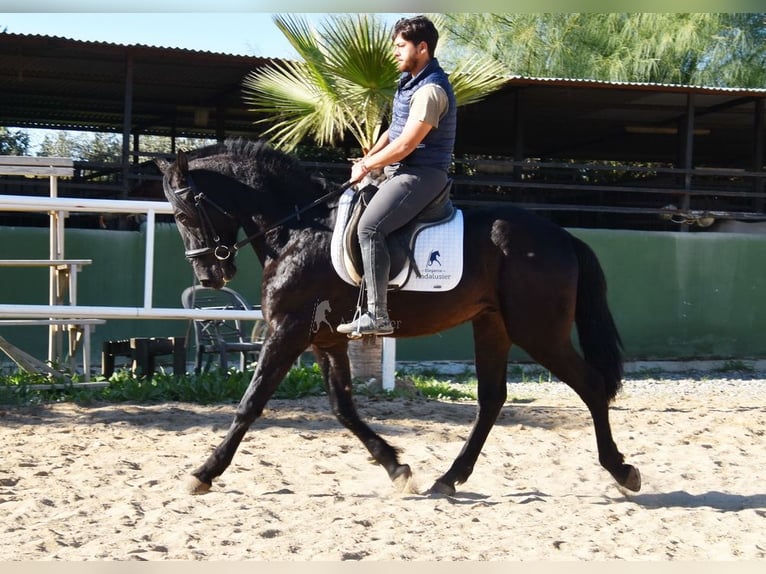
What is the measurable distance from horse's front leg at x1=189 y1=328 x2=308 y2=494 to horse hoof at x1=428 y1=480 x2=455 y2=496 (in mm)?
1142

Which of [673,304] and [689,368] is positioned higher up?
[673,304]

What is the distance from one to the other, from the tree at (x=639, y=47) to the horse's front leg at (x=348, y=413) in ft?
58.2

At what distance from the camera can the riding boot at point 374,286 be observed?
5.44 metres

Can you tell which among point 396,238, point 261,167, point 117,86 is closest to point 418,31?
point 396,238

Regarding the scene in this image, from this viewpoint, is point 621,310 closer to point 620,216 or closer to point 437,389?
point 437,389

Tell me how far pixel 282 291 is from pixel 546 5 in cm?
293

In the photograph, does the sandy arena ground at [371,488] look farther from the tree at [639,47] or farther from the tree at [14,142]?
the tree at [639,47]

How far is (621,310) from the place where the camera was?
47.0ft

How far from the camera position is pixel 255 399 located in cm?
549

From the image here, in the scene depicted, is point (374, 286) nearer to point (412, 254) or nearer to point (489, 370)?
point (412, 254)

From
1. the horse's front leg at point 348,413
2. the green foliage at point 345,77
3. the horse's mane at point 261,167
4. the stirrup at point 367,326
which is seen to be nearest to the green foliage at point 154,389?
the green foliage at point 345,77

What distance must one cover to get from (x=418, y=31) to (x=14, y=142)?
19148 millimetres

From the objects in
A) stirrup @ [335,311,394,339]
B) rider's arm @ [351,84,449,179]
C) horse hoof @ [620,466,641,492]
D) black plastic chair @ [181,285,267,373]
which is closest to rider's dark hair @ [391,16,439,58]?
rider's arm @ [351,84,449,179]

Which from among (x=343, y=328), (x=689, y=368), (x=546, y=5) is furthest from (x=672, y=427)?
(x=689, y=368)
